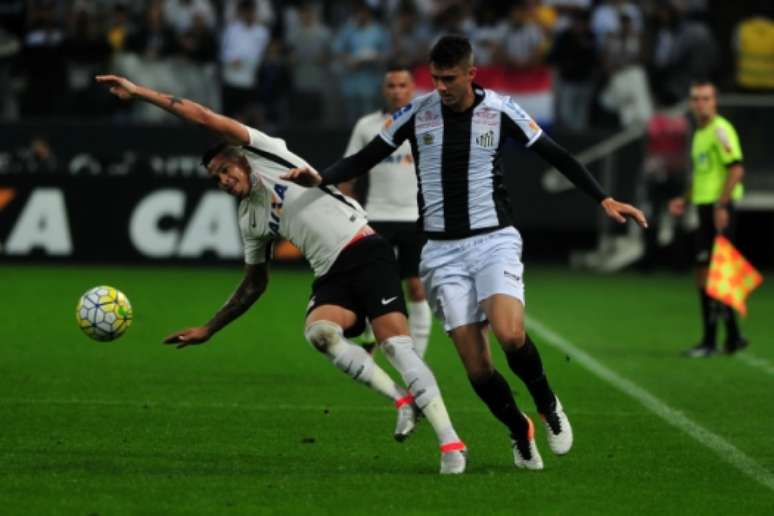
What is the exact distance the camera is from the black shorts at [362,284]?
9.00m

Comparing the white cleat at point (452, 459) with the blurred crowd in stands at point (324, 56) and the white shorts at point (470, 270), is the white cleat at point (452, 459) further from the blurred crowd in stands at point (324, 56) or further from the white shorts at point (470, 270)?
the blurred crowd in stands at point (324, 56)

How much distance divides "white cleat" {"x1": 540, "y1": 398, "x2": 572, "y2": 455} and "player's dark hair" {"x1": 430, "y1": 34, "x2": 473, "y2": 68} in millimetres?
1784

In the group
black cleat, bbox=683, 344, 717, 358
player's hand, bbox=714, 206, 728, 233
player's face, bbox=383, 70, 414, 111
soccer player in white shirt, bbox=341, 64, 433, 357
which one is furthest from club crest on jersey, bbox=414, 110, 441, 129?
black cleat, bbox=683, 344, 717, 358

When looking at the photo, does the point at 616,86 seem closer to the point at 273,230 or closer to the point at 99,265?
the point at 99,265

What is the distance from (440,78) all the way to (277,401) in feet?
12.1

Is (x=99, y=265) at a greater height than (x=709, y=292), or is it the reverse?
(x=709, y=292)

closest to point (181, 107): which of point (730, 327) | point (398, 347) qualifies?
point (398, 347)

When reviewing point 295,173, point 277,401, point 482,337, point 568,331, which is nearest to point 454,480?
point 482,337

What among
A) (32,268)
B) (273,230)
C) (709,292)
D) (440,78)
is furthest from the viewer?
(32,268)

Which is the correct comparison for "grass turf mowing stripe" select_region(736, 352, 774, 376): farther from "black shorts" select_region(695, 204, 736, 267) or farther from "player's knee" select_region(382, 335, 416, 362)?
"player's knee" select_region(382, 335, 416, 362)

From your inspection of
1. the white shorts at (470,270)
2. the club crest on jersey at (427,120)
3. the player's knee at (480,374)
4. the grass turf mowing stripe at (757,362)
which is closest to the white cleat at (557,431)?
the player's knee at (480,374)

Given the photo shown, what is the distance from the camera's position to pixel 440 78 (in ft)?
27.3

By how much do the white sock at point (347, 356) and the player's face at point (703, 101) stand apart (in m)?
6.43

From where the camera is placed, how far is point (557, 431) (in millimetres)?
8773
